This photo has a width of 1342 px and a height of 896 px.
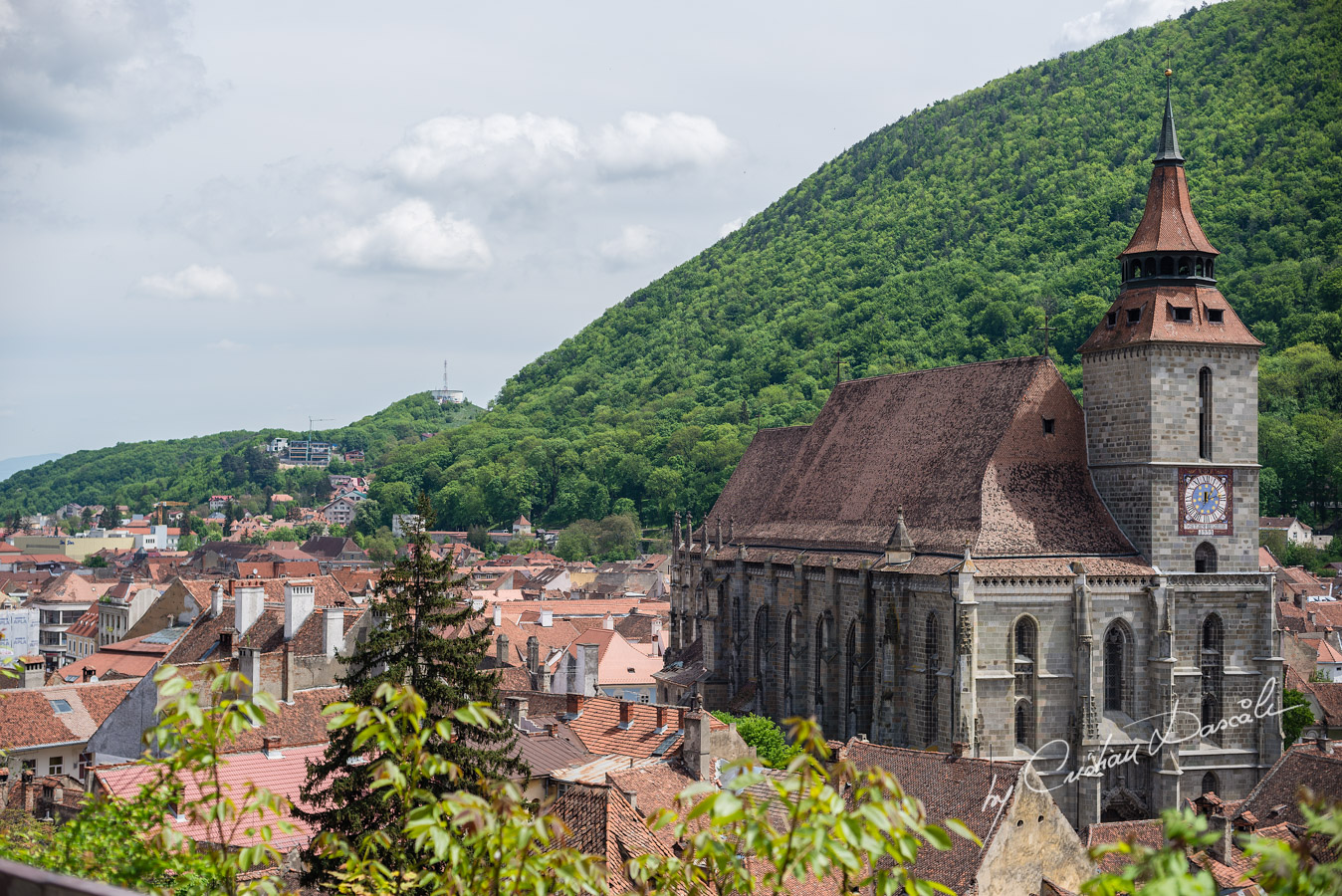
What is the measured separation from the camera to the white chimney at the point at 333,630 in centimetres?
5062

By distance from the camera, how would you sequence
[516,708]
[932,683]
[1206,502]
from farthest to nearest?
[1206,502], [932,683], [516,708]

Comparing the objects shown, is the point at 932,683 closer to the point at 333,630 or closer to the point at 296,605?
the point at 333,630

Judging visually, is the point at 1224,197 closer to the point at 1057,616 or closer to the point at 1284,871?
the point at 1057,616

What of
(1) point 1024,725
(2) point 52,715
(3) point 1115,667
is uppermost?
(3) point 1115,667

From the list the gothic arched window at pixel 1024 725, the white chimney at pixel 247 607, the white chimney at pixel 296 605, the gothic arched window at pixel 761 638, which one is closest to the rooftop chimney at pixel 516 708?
the white chimney at pixel 296 605

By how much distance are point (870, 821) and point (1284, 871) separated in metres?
2.50

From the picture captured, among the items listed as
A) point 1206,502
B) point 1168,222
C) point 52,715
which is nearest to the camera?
point 52,715

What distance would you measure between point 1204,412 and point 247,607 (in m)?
36.3

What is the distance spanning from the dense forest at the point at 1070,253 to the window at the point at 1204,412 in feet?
228

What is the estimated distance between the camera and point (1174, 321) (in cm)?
5241

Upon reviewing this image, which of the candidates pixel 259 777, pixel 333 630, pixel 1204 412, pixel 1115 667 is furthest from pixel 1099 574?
pixel 259 777

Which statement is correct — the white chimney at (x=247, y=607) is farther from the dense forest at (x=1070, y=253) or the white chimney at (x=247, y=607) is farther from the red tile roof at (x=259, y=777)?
the dense forest at (x=1070, y=253)

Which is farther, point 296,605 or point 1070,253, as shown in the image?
point 1070,253

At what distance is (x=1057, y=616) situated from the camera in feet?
165
